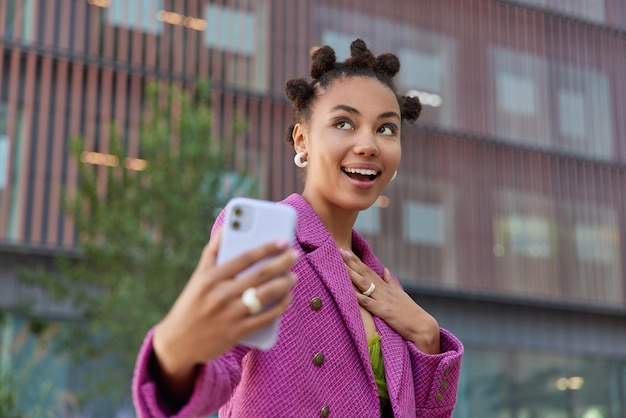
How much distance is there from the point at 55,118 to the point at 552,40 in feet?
37.6

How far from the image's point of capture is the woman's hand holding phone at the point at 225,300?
1.25 meters

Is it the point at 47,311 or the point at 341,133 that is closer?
the point at 341,133

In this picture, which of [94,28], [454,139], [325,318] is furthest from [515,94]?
[325,318]

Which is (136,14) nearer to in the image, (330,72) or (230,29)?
(230,29)

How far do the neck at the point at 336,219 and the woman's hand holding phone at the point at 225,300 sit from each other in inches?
32.7

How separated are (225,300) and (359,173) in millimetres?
860

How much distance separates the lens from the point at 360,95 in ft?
6.82

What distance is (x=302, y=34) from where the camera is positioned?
59.3ft

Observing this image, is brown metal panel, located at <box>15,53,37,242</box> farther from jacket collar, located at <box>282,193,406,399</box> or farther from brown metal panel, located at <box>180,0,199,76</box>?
jacket collar, located at <box>282,193,406,399</box>

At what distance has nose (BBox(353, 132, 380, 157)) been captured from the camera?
79.6 inches

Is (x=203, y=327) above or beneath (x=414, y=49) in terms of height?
beneath

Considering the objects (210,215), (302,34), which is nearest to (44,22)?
(302,34)

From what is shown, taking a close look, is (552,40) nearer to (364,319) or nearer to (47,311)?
(47,311)

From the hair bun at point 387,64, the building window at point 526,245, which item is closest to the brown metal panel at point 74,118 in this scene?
the building window at point 526,245
